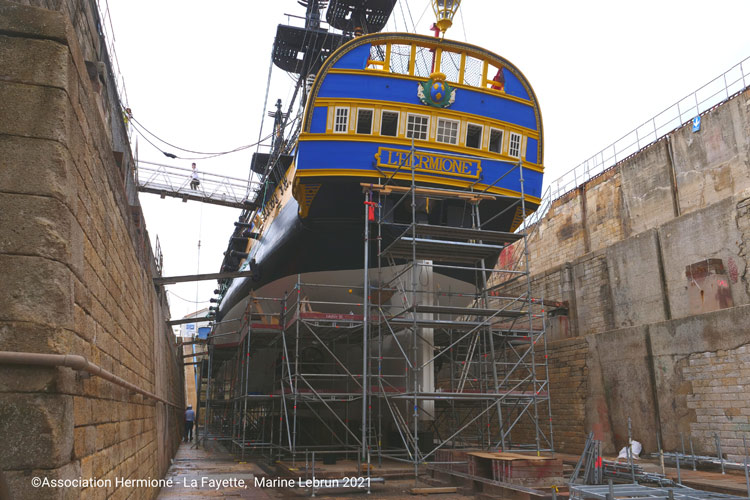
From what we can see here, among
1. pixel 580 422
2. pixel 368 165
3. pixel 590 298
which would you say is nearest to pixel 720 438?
pixel 580 422

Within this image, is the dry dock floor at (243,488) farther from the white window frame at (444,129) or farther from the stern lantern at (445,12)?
the stern lantern at (445,12)

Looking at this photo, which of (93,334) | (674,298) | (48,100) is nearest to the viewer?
(48,100)

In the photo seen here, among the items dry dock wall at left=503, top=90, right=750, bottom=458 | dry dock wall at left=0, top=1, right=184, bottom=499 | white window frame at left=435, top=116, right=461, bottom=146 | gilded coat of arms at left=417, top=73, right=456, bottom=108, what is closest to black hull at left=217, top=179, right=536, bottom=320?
white window frame at left=435, top=116, right=461, bottom=146

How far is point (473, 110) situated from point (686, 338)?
580cm

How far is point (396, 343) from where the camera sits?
10.9 metres

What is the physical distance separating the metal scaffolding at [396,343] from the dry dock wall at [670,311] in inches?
59.0

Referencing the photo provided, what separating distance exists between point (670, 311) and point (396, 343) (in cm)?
598

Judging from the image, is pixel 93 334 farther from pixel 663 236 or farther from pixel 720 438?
pixel 663 236

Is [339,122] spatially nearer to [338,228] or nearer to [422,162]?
[422,162]

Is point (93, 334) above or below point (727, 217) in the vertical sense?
below

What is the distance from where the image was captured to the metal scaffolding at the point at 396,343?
9422mm

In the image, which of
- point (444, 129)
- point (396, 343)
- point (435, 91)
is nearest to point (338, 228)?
point (396, 343)

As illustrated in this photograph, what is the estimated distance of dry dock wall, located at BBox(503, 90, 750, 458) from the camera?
9.45 meters

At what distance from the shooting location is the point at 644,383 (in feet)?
35.6
